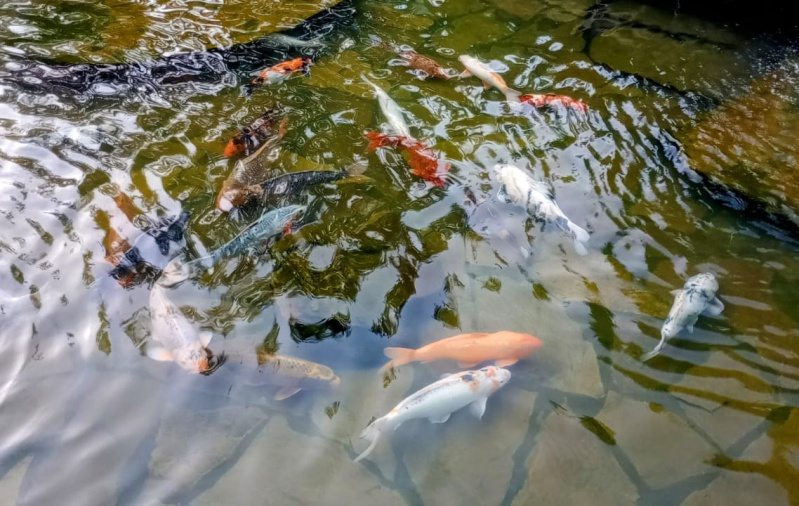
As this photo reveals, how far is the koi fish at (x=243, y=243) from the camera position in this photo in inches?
159

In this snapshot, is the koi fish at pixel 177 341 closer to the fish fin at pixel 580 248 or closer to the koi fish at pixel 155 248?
the koi fish at pixel 155 248

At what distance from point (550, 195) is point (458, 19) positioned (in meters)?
4.27

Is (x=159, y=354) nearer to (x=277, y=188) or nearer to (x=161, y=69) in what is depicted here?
(x=277, y=188)

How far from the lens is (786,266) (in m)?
4.24

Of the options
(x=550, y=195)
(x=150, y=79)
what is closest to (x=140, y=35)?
(x=150, y=79)

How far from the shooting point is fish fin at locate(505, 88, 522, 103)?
5973mm

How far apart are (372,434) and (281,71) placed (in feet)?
15.1

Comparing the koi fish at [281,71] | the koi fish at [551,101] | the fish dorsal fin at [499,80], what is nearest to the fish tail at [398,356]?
the koi fish at [551,101]

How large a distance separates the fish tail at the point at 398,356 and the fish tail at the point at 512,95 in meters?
3.59

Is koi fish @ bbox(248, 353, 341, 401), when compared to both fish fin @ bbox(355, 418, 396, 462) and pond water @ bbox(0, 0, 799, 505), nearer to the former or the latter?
pond water @ bbox(0, 0, 799, 505)

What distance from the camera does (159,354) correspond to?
11.6ft

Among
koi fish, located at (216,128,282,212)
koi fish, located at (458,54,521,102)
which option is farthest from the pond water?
koi fish, located at (216,128,282,212)

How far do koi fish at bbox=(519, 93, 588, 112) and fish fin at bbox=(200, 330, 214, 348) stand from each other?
13.6 ft

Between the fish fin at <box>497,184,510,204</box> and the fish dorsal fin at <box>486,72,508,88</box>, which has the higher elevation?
the fish dorsal fin at <box>486,72,508,88</box>
